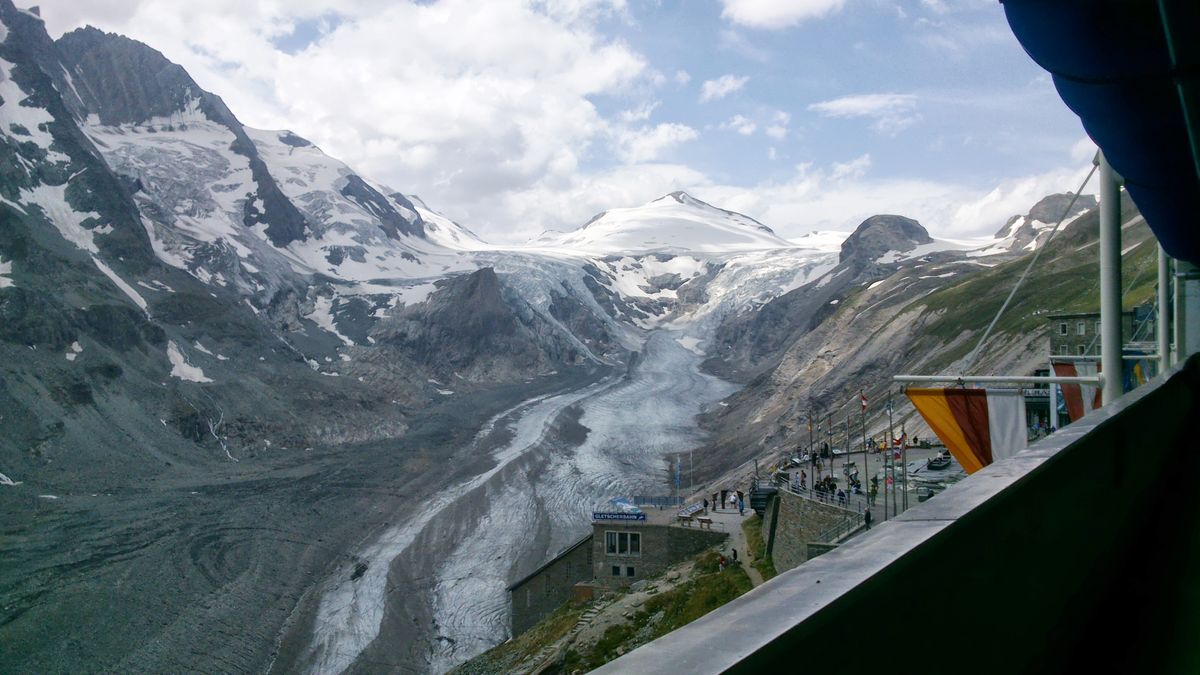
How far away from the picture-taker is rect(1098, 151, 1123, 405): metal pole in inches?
386

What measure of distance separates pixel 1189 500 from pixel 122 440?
66.3 m

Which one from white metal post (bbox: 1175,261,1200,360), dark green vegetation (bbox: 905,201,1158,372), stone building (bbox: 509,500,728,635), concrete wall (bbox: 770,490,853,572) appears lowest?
stone building (bbox: 509,500,728,635)

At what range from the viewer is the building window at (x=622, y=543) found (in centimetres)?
3372

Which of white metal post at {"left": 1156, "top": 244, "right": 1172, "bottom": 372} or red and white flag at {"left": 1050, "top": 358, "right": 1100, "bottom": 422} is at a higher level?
white metal post at {"left": 1156, "top": 244, "right": 1172, "bottom": 372}

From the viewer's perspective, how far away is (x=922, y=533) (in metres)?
2.44

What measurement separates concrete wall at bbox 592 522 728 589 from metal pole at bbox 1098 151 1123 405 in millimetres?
24126

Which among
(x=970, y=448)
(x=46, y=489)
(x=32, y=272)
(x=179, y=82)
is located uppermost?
(x=179, y=82)

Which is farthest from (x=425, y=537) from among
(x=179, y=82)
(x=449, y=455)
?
(x=179, y=82)

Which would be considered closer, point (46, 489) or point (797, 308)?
point (46, 489)

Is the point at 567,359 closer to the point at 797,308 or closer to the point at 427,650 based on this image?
the point at 797,308

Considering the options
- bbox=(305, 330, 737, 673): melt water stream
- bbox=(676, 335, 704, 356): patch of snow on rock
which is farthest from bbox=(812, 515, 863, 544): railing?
bbox=(676, 335, 704, 356): patch of snow on rock

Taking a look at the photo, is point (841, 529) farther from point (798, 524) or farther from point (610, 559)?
point (610, 559)

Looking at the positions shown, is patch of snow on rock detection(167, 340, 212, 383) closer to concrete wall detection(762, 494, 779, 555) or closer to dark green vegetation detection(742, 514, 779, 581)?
dark green vegetation detection(742, 514, 779, 581)

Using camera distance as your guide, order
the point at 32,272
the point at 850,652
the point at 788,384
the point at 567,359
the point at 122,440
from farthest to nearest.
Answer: the point at 567,359 < the point at 788,384 < the point at 32,272 < the point at 122,440 < the point at 850,652
